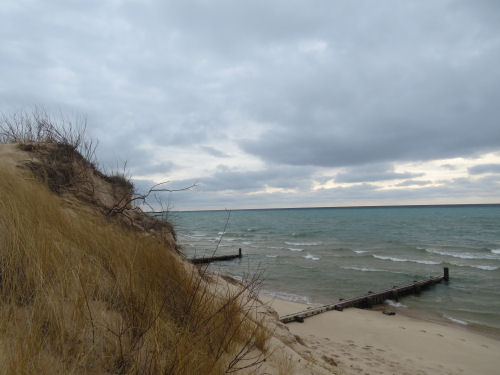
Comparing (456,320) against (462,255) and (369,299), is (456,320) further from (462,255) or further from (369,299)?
(462,255)

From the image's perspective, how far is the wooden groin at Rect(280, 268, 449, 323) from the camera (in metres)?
9.71

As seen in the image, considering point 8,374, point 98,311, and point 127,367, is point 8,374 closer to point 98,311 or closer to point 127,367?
point 127,367

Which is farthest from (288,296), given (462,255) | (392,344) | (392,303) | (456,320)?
(462,255)

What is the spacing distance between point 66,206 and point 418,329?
11501 mm

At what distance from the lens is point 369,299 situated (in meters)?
12.5

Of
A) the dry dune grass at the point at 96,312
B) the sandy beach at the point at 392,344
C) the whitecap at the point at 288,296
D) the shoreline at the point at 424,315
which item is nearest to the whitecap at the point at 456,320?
the shoreline at the point at 424,315

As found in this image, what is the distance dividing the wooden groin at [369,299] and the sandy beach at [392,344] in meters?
0.24

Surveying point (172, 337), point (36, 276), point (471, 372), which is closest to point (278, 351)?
point (172, 337)

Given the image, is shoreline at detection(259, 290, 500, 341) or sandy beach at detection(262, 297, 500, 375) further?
shoreline at detection(259, 290, 500, 341)

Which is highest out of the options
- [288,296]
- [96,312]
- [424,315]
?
[96,312]

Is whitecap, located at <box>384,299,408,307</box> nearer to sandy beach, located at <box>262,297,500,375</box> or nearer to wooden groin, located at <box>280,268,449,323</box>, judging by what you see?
wooden groin, located at <box>280,268,449,323</box>

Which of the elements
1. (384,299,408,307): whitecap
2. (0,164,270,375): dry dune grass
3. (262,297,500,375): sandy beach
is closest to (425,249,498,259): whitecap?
(384,299,408,307): whitecap

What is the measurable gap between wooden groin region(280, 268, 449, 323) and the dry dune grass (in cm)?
687

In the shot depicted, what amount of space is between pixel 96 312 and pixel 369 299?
12930 mm
